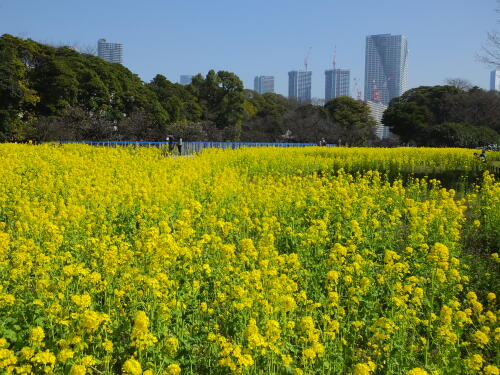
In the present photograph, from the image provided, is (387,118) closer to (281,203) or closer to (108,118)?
(108,118)

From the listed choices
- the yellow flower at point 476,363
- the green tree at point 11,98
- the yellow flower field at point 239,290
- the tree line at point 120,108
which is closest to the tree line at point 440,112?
the tree line at point 120,108

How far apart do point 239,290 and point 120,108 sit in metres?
35.9

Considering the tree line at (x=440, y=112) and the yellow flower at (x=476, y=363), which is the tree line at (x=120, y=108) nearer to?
the tree line at (x=440, y=112)

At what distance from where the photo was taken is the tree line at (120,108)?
94.6 feet

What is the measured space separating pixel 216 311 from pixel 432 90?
2011 inches

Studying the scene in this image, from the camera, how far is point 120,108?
1480 inches

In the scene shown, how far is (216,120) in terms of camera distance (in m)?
46.6

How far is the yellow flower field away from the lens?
3.25 m

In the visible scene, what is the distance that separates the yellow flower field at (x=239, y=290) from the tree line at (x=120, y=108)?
20.9 m

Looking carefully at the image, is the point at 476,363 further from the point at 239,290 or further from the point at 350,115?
the point at 350,115

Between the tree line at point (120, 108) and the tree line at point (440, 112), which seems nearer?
the tree line at point (120, 108)

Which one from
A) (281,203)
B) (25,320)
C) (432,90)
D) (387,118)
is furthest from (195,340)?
(432,90)

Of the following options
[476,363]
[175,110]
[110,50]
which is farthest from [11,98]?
[110,50]

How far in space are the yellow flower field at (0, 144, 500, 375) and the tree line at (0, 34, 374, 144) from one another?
2092 centimetres
